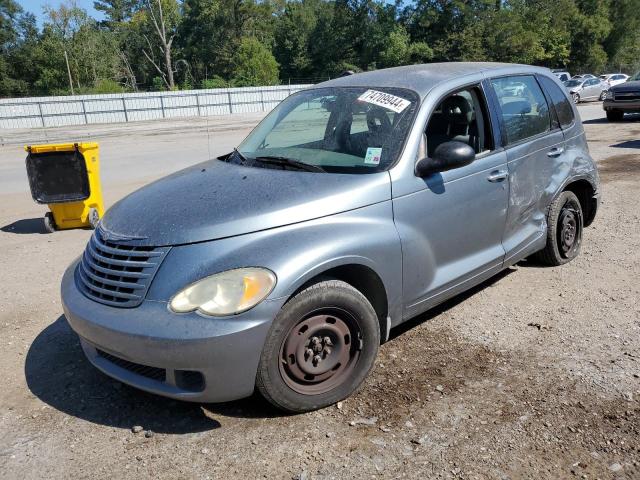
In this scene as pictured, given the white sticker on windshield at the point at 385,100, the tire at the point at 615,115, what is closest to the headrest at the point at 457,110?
the white sticker on windshield at the point at 385,100

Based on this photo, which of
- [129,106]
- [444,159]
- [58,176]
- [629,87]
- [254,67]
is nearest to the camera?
[444,159]

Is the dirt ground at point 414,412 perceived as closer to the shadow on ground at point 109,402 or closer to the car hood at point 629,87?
the shadow on ground at point 109,402

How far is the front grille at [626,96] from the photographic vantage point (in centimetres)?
1752

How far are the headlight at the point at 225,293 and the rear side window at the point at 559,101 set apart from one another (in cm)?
345

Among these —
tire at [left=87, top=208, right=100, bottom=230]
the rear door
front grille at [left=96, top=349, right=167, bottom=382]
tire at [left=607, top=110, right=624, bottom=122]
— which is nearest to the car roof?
the rear door

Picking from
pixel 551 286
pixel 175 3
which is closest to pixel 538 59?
pixel 175 3

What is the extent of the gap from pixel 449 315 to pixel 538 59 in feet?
200

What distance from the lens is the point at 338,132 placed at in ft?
12.6

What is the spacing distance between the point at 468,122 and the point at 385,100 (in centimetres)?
78

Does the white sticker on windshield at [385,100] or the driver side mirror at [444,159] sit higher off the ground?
the white sticker on windshield at [385,100]

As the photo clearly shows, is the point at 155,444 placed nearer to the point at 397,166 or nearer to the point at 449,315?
the point at 397,166

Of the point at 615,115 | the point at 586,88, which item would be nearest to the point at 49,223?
the point at 615,115

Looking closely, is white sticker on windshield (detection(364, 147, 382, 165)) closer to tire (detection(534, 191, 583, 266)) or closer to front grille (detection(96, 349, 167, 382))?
front grille (detection(96, 349, 167, 382))

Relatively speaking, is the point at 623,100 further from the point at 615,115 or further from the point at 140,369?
the point at 140,369
